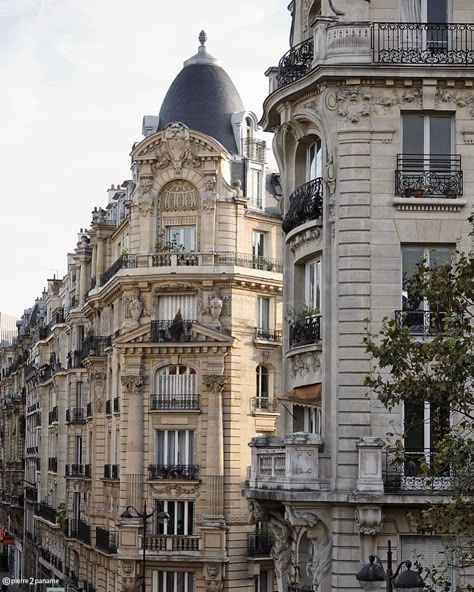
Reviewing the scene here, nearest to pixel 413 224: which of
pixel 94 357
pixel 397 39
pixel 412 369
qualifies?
pixel 397 39

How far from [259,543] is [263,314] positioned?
904 cm

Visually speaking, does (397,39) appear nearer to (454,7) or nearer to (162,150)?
(454,7)

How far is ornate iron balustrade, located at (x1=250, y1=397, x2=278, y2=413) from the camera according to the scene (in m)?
52.2

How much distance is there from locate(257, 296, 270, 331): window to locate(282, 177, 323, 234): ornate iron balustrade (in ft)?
75.6

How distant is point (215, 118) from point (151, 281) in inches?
293

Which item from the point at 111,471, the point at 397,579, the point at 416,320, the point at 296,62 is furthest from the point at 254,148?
the point at 397,579

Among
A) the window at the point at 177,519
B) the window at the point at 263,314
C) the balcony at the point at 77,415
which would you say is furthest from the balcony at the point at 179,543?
the balcony at the point at 77,415

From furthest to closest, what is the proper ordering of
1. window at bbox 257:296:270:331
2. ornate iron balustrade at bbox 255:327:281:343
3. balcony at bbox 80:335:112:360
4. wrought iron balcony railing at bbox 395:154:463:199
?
balcony at bbox 80:335:112:360 → window at bbox 257:296:270:331 → ornate iron balustrade at bbox 255:327:281:343 → wrought iron balcony railing at bbox 395:154:463:199

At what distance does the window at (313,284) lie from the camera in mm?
28734

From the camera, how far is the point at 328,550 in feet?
85.3

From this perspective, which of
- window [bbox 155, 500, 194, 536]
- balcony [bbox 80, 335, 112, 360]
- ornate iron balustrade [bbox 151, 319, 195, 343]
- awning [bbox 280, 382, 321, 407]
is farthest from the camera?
balcony [bbox 80, 335, 112, 360]

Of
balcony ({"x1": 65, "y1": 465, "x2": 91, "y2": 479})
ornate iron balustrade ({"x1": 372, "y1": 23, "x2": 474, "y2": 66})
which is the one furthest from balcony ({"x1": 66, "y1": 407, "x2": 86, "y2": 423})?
ornate iron balustrade ({"x1": 372, "y1": 23, "x2": 474, "y2": 66})

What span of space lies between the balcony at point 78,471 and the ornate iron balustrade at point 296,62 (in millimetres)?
36384

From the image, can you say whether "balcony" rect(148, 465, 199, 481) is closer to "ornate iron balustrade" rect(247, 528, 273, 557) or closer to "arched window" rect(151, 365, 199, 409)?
"arched window" rect(151, 365, 199, 409)
